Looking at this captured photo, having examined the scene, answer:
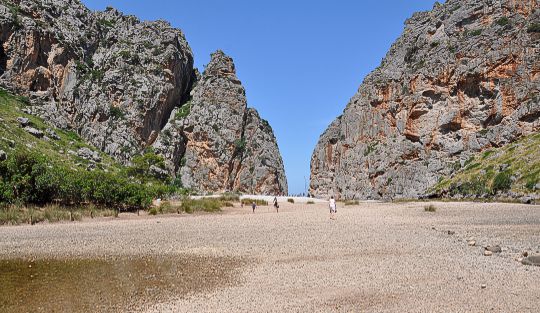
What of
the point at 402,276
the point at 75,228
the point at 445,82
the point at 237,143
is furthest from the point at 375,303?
the point at 237,143

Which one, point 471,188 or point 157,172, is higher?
point 157,172

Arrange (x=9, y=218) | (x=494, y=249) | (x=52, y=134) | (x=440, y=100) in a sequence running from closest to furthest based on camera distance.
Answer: (x=494, y=249) → (x=9, y=218) → (x=52, y=134) → (x=440, y=100)

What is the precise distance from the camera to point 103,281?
11008mm

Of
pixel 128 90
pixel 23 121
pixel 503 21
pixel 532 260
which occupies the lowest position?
pixel 532 260

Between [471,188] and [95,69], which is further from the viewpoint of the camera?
[95,69]

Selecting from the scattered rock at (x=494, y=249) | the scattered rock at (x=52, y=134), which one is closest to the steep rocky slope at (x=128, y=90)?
the scattered rock at (x=52, y=134)

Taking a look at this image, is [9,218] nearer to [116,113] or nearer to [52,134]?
[52,134]

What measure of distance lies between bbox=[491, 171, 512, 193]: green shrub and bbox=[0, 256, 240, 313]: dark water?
3833 cm

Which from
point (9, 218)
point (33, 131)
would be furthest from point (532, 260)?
point (33, 131)

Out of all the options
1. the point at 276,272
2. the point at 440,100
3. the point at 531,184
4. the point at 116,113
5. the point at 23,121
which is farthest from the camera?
the point at 116,113

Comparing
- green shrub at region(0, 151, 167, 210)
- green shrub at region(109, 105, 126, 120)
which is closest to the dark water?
green shrub at region(0, 151, 167, 210)

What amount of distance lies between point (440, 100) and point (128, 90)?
200ft

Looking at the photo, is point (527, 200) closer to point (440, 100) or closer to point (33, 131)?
point (440, 100)

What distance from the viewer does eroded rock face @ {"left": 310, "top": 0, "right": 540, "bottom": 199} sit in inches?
2453
